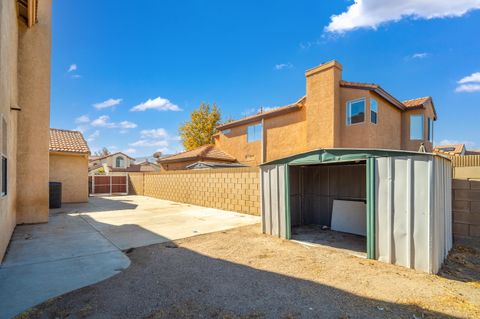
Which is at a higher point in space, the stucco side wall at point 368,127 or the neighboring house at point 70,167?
the stucco side wall at point 368,127

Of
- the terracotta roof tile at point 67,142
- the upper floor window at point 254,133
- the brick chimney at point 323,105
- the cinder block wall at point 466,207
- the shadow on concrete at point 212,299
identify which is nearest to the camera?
the shadow on concrete at point 212,299

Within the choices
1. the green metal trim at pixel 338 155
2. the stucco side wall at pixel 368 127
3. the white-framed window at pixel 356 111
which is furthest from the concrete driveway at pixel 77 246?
the white-framed window at pixel 356 111

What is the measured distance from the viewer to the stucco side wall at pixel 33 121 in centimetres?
864

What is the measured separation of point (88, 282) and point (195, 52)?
15711 millimetres

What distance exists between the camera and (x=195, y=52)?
16.9m

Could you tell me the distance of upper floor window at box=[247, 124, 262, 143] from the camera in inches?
810

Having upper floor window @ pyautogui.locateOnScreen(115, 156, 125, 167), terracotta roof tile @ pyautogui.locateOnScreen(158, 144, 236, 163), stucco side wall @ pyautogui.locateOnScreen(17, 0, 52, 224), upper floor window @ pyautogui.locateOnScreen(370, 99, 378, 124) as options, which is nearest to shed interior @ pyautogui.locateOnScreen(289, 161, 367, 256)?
upper floor window @ pyautogui.locateOnScreen(370, 99, 378, 124)

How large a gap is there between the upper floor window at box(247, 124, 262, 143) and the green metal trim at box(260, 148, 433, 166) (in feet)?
45.2

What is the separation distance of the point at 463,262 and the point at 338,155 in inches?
124

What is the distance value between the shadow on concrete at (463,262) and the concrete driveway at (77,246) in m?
5.49

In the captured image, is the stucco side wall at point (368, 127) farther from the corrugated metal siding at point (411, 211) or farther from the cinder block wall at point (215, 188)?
the corrugated metal siding at point (411, 211)

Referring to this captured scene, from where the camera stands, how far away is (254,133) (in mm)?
21062

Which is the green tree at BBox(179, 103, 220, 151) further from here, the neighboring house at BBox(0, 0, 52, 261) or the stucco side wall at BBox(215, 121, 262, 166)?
the neighboring house at BBox(0, 0, 52, 261)

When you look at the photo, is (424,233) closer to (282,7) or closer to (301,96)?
(282,7)
